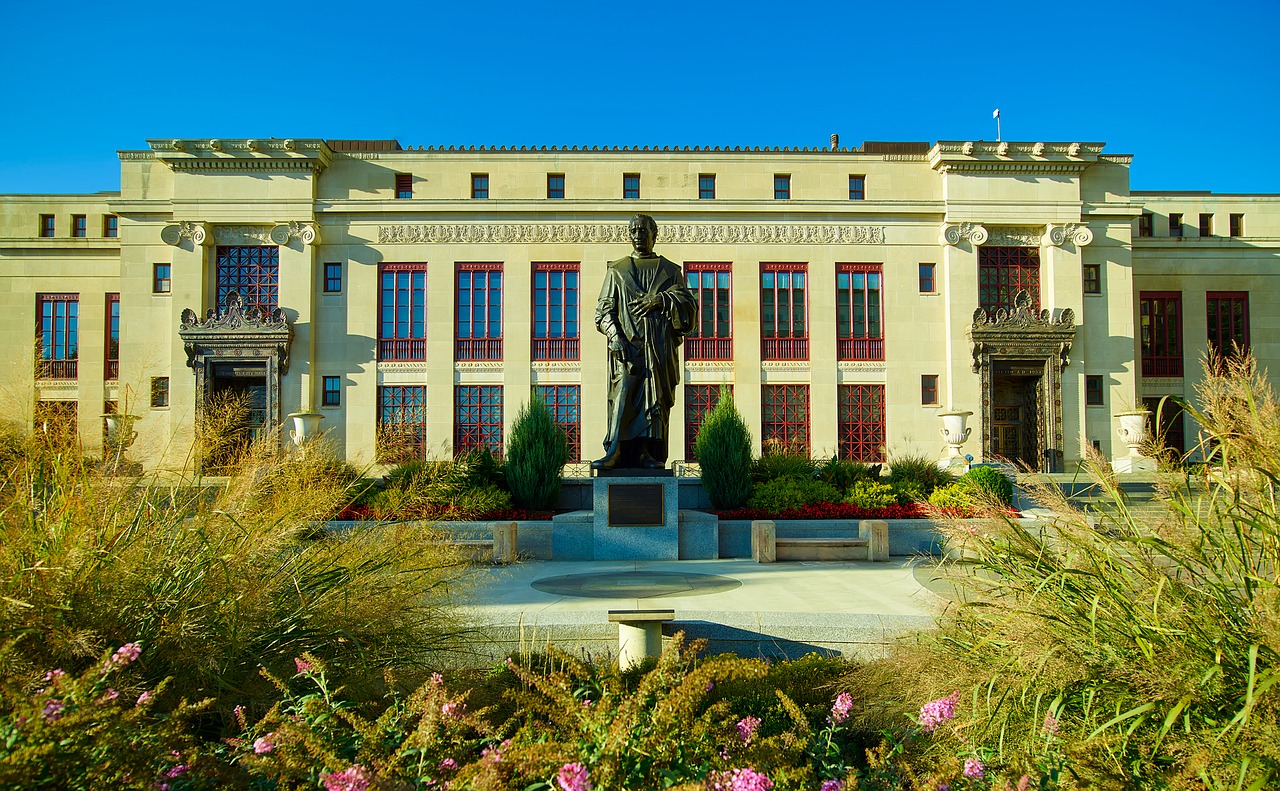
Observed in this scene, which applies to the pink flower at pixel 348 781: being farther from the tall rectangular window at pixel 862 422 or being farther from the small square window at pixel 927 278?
the small square window at pixel 927 278

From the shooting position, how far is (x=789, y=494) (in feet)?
49.5

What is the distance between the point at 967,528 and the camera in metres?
4.53

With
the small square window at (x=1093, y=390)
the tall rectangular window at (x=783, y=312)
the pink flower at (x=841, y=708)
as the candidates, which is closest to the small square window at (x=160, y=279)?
the tall rectangular window at (x=783, y=312)

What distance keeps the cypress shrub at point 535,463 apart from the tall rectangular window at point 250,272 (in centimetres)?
1995

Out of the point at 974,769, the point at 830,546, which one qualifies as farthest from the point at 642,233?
the point at 974,769

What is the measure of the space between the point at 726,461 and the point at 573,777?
13622mm

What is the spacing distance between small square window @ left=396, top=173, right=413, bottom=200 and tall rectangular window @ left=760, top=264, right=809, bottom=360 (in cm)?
1485

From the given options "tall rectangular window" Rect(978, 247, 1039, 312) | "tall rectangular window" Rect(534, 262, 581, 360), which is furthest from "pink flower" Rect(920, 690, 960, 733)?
"tall rectangular window" Rect(978, 247, 1039, 312)

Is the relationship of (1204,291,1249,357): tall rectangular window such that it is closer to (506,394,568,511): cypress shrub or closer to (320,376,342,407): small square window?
A: (506,394,568,511): cypress shrub

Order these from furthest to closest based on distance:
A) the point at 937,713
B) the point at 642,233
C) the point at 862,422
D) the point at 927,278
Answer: the point at 927,278 < the point at 862,422 < the point at 642,233 < the point at 937,713

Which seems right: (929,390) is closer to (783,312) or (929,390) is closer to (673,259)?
(783,312)

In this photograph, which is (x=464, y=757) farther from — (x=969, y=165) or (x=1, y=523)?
(x=969, y=165)

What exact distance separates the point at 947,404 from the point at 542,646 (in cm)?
2931

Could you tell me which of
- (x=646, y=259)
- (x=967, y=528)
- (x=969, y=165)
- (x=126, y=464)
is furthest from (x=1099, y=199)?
(x=126, y=464)
